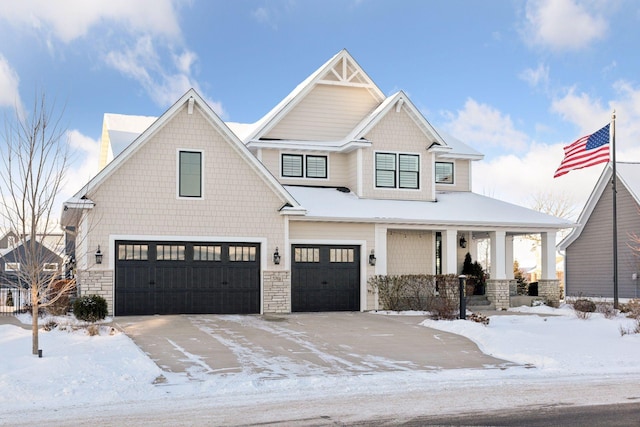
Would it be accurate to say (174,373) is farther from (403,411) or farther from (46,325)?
(46,325)

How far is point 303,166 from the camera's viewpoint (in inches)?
1065

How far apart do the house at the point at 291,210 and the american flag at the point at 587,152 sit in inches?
91.9

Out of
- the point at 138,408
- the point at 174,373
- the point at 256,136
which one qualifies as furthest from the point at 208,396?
the point at 256,136

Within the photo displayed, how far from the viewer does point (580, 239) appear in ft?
113

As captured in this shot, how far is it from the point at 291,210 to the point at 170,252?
4016mm

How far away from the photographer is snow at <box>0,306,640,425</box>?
951 centimetres

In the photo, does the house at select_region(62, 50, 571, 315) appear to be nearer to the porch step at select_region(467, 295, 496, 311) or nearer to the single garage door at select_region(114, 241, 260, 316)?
the single garage door at select_region(114, 241, 260, 316)

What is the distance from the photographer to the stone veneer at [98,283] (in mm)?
21234

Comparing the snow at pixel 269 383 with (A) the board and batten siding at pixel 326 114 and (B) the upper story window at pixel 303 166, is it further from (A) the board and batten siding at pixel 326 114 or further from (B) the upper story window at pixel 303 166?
(A) the board and batten siding at pixel 326 114

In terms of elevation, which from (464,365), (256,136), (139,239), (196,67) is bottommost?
(464,365)

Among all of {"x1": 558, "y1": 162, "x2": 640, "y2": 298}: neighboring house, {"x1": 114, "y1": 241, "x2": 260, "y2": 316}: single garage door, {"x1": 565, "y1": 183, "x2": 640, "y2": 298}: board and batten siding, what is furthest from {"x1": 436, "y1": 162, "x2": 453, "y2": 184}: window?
{"x1": 114, "y1": 241, "x2": 260, "y2": 316}: single garage door

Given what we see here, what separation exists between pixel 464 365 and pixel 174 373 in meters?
5.30

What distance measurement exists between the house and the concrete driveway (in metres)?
1.75

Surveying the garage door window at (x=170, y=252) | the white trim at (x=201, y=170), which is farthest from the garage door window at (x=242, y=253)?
the white trim at (x=201, y=170)
